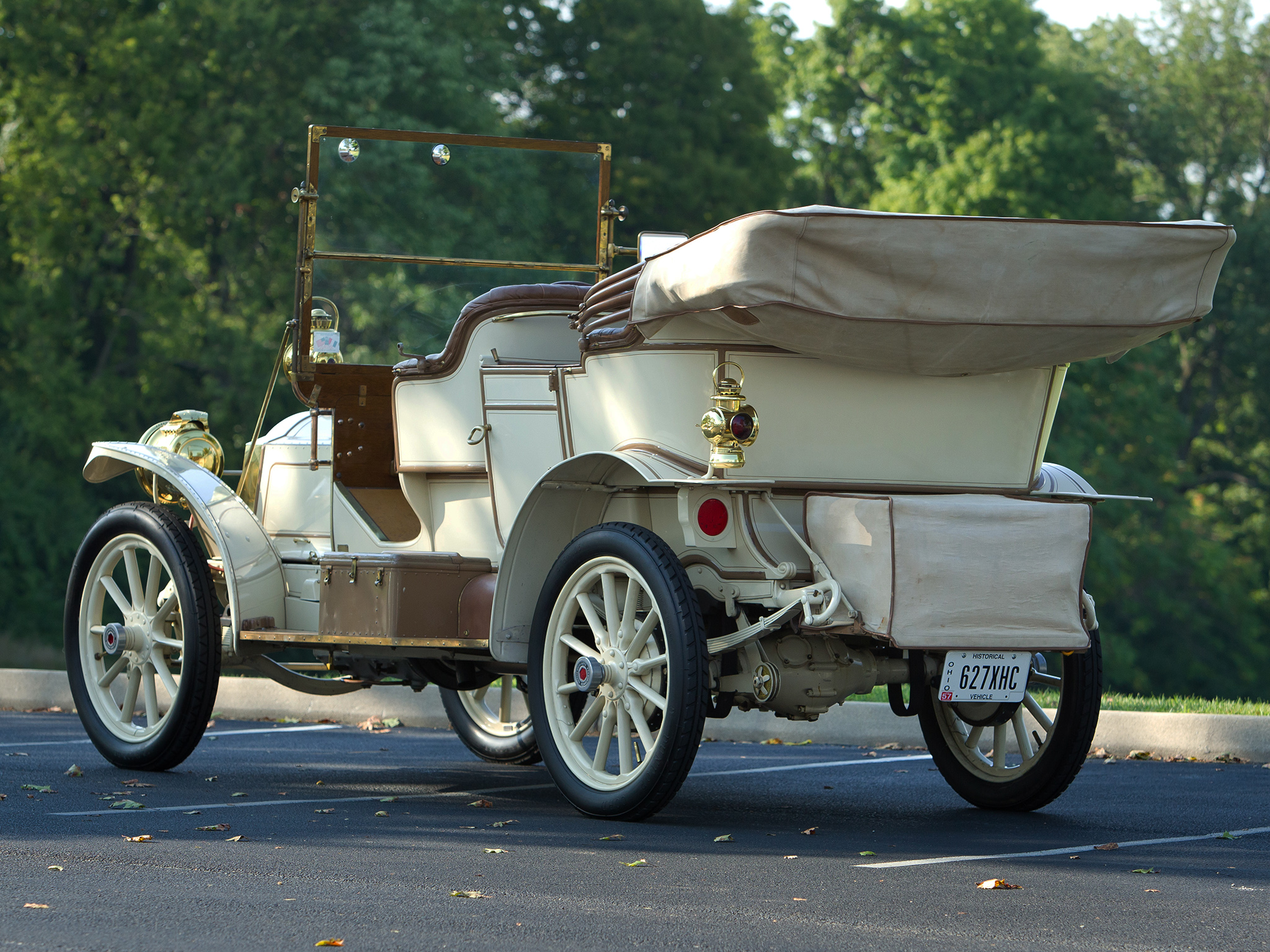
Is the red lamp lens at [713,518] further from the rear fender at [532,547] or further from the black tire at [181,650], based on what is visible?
the black tire at [181,650]

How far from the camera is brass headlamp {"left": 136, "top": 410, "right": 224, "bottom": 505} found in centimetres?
864

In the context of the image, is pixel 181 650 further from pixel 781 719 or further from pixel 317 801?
pixel 781 719

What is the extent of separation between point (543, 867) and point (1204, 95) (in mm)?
34004

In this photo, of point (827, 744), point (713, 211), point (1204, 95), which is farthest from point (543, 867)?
point (1204, 95)

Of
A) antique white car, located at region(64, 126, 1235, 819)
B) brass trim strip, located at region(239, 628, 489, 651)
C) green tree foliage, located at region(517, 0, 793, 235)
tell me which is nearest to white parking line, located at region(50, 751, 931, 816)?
antique white car, located at region(64, 126, 1235, 819)

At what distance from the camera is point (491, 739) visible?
886 centimetres

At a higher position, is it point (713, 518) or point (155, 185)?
point (155, 185)

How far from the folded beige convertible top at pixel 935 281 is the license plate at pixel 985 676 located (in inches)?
40.6

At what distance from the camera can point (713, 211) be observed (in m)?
32.2

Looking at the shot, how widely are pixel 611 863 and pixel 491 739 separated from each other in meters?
3.61

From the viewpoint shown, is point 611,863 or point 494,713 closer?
point 611,863

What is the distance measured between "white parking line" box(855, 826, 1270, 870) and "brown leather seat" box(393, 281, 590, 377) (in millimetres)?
2794

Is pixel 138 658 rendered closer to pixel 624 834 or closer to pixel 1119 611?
pixel 624 834

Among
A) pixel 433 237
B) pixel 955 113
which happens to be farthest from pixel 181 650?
pixel 955 113
